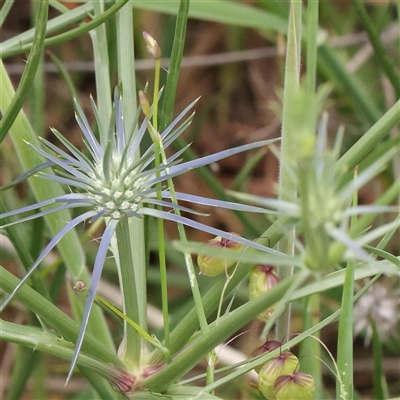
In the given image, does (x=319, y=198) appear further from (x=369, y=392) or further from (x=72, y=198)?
(x=369, y=392)

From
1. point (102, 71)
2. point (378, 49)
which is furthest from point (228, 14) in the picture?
point (102, 71)

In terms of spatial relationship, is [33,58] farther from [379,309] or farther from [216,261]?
[379,309]

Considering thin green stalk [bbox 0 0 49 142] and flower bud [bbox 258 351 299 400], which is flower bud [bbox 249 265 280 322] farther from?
thin green stalk [bbox 0 0 49 142]

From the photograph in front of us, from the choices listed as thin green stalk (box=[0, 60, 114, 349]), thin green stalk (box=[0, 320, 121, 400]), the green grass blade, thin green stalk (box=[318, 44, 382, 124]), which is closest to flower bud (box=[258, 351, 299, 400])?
thin green stalk (box=[0, 320, 121, 400])

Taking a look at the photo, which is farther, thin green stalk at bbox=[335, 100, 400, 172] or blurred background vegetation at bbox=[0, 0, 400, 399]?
blurred background vegetation at bbox=[0, 0, 400, 399]

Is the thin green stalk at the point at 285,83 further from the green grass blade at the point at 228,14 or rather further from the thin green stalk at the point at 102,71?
the green grass blade at the point at 228,14

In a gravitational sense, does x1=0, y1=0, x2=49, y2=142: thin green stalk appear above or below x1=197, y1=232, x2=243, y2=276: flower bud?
above
